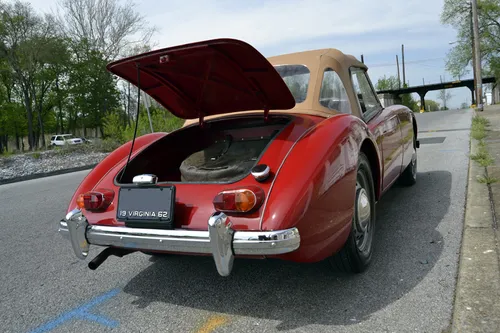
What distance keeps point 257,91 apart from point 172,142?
0.91 meters

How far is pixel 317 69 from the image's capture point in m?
3.37

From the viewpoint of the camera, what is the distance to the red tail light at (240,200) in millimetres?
2148

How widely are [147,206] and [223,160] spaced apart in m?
0.85

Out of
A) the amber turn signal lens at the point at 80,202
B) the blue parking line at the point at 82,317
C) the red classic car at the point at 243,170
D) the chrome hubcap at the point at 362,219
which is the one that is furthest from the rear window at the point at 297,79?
the blue parking line at the point at 82,317

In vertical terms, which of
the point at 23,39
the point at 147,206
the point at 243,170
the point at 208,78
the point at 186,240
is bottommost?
the point at 186,240

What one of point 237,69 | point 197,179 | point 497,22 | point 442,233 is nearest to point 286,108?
point 237,69

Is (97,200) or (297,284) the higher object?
(97,200)

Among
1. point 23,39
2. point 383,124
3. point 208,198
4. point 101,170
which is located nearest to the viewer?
point 208,198

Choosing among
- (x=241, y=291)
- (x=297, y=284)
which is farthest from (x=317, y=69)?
(x=241, y=291)

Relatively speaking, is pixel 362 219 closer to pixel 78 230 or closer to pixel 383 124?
pixel 383 124

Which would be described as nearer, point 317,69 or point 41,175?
point 317,69

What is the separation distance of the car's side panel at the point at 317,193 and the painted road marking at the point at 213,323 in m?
0.50

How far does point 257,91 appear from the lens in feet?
9.25

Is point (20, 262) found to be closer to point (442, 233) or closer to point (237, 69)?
point (237, 69)
